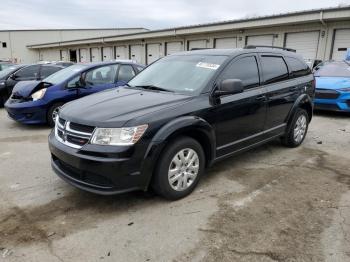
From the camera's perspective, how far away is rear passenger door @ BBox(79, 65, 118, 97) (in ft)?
25.5

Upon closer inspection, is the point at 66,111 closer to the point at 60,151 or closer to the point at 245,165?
the point at 60,151

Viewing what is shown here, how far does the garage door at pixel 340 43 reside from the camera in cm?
1566

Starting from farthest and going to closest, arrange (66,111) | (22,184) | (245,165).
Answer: (245,165), (22,184), (66,111)

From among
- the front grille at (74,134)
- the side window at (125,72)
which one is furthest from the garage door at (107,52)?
the front grille at (74,134)

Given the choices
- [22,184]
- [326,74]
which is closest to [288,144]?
[22,184]

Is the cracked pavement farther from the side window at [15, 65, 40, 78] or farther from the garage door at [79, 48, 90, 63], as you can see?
the garage door at [79, 48, 90, 63]

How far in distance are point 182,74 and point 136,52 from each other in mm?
25997

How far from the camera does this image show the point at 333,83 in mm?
8969

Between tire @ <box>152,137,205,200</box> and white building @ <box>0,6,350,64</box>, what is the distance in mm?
14241

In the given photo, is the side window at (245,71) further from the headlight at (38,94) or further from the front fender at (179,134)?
the headlight at (38,94)

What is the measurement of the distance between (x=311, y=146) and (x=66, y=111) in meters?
4.49

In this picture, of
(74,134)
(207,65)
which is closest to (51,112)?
(74,134)

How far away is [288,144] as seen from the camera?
5.89m

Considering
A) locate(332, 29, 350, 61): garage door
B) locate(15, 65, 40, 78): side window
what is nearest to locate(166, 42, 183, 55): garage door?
locate(332, 29, 350, 61): garage door
